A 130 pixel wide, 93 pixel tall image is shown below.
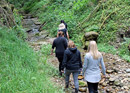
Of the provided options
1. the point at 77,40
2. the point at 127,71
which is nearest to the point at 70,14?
the point at 77,40

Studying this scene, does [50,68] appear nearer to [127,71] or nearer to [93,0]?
[127,71]

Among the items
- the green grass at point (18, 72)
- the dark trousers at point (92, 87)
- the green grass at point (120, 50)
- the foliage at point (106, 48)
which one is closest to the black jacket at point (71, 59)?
the dark trousers at point (92, 87)

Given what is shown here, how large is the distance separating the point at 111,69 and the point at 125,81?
3.73 feet

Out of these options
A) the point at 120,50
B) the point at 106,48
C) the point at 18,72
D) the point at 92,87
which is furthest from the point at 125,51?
the point at 18,72

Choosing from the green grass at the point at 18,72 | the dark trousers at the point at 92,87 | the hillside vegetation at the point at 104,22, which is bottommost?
the dark trousers at the point at 92,87

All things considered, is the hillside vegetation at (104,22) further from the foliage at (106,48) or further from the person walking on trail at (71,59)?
the person walking on trail at (71,59)

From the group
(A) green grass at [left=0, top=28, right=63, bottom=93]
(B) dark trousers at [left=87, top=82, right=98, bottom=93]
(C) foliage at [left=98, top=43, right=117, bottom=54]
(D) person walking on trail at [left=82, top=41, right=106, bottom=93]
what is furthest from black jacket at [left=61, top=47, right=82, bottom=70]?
(C) foliage at [left=98, top=43, right=117, bottom=54]

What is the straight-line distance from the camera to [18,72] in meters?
4.08

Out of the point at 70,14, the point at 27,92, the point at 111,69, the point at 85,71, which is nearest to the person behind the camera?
the point at 27,92

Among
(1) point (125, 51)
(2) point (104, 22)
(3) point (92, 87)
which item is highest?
(2) point (104, 22)

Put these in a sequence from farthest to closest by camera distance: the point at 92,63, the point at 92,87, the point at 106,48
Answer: the point at 106,48 < the point at 92,87 < the point at 92,63

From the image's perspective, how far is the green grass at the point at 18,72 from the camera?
3.51 metres

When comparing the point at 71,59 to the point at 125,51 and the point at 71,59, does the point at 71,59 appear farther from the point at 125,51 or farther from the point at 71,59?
the point at 125,51

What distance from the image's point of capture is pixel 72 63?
4.10m
